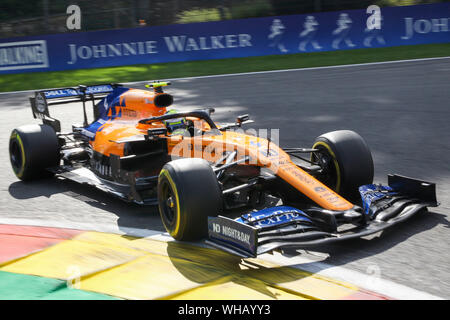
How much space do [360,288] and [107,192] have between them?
318 cm

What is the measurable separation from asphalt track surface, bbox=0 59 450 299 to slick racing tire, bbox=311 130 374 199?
2.19ft

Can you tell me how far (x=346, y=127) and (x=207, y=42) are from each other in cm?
1050

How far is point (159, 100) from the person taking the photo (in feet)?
22.2

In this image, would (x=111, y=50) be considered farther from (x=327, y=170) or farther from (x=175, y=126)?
(x=327, y=170)

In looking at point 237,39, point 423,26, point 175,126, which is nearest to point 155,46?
point 237,39

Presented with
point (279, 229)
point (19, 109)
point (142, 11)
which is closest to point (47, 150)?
point (279, 229)

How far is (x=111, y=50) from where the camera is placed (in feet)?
61.0

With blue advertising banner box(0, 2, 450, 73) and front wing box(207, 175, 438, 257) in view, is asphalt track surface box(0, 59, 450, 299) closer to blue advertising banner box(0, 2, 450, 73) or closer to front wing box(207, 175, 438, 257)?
front wing box(207, 175, 438, 257)

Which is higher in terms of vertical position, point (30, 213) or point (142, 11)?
point (142, 11)

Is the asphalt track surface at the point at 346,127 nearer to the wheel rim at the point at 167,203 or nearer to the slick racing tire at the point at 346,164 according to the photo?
the wheel rim at the point at 167,203

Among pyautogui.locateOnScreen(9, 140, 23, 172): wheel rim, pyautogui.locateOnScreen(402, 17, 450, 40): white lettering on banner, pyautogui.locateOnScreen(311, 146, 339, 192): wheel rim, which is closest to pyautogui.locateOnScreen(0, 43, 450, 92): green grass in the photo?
pyautogui.locateOnScreen(402, 17, 450, 40): white lettering on banner

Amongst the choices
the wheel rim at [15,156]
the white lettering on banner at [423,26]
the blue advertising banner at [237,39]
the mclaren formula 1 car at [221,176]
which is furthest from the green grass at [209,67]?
the mclaren formula 1 car at [221,176]

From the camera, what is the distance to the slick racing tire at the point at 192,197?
15.3 feet
